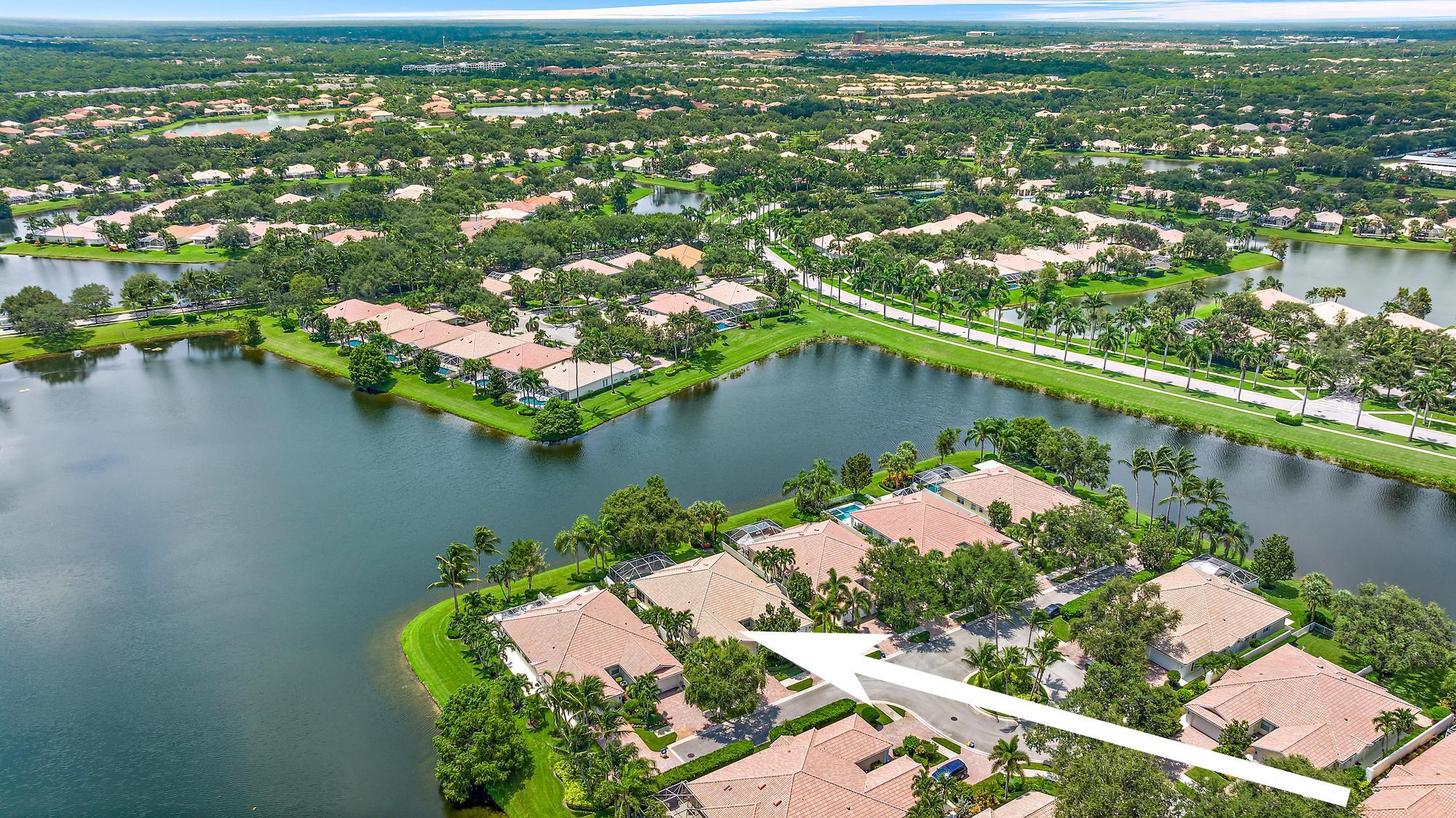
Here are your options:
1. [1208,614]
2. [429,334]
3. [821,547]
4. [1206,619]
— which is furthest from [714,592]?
[429,334]

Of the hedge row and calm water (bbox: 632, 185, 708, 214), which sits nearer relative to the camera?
the hedge row

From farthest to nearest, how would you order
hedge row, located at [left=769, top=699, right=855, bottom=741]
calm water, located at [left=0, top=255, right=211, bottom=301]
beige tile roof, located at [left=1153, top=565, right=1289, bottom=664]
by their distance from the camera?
calm water, located at [left=0, top=255, right=211, bottom=301] → beige tile roof, located at [left=1153, top=565, right=1289, bottom=664] → hedge row, located at [left=769, top=699, right=855, bottom=741]

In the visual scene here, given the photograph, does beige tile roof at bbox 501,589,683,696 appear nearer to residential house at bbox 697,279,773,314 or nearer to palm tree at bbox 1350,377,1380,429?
residential house at bbox 697,279,773,314

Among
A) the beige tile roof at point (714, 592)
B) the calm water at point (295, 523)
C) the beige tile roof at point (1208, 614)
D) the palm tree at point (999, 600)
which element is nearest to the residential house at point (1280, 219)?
the calm water at point (295, 523)

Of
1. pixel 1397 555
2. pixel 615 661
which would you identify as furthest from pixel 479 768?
pixel 1397 555

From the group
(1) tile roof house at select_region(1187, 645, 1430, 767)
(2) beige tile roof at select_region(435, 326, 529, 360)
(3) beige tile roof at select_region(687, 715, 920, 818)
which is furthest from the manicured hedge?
(2) beige tile roof at select_region(435, 326, 529, 360)

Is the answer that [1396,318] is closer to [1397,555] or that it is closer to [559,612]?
[1397,555]

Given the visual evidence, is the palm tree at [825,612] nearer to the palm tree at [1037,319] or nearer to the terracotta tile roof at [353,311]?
the palm tree at [1037,319]

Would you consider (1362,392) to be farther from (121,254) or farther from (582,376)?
(121,254)
